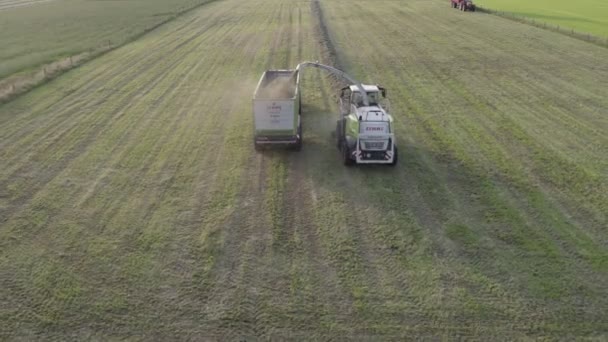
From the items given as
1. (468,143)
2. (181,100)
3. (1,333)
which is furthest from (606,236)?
(181,100)

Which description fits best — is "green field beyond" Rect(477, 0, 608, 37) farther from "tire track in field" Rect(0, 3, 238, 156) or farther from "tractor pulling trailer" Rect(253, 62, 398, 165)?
"tire track in field" Rect(0, 3, 238, 156)

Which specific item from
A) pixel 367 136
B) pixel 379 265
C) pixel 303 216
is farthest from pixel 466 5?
pixel 379 265

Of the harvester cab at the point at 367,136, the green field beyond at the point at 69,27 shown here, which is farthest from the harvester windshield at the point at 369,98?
the green field beyond at the point at 69,27

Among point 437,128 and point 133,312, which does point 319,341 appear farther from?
point 437,128

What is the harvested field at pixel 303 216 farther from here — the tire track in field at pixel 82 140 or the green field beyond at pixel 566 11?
the green field beyond at pixel 566 11

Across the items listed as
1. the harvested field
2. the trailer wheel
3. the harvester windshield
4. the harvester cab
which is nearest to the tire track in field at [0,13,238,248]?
the harvested field

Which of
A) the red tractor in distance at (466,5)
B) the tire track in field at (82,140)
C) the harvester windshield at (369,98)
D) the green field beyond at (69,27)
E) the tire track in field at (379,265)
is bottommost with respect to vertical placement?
the tire track in field at (379,265)
